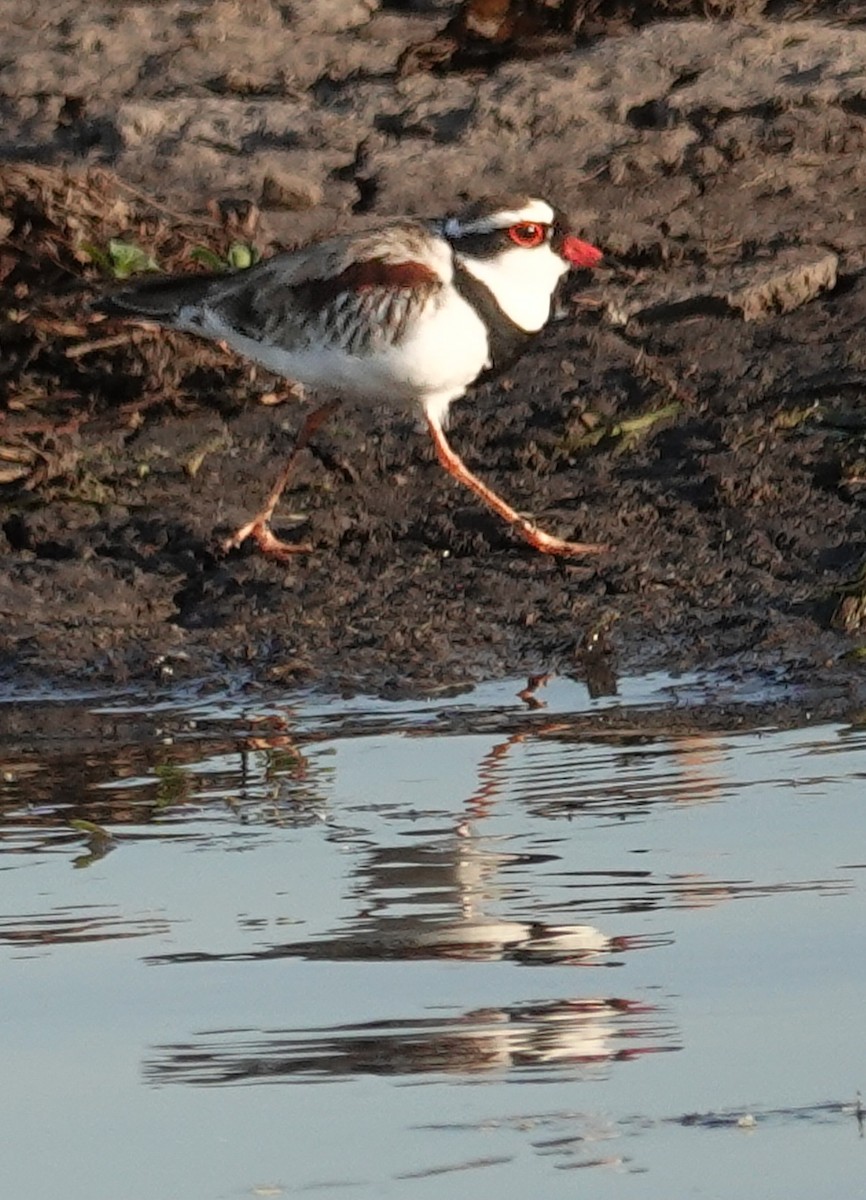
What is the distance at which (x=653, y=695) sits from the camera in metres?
6.54

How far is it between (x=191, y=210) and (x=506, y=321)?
1730mm

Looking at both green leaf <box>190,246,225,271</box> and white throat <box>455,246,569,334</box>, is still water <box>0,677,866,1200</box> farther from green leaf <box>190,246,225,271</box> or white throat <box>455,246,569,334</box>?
green leaf <box>190,246,225,271</box>

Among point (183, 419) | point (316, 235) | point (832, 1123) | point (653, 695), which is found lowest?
point (832, 1123)

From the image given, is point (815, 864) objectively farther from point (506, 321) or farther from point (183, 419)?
point (183, 419)

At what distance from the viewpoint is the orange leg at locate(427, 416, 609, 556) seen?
7.27 m

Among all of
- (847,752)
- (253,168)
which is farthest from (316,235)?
(847,752)

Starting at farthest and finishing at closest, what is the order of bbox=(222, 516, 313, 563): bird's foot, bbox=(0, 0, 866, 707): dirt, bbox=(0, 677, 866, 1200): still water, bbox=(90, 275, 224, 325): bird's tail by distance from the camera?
bbox=(90, 275, 224, 325): bird's tail → bbox=(222, 516, 313, 563): bird's foot → bbox=(0, 0, 866, 707): dirt → bbox=(0, 677, 866, 1200): still water

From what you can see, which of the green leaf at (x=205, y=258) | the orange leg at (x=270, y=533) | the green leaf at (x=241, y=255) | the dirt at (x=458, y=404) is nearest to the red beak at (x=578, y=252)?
the dirt at (x=458, y=404)

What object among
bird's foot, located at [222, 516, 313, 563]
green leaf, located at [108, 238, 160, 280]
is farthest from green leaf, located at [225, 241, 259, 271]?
bird's foot, located at [222, 516, 313, 563]

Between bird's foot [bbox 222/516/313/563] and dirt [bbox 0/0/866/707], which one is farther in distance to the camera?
bird's foot [bbox 222/516/313/563]

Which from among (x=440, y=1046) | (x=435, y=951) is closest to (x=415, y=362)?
(x=435, y=951)

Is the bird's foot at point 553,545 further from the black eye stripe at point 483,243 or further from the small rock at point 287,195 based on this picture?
the small rock at point 287,195

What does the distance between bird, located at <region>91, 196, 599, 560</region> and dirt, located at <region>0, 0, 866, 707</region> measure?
0.22 metres

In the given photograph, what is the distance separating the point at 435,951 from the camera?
4688mm
